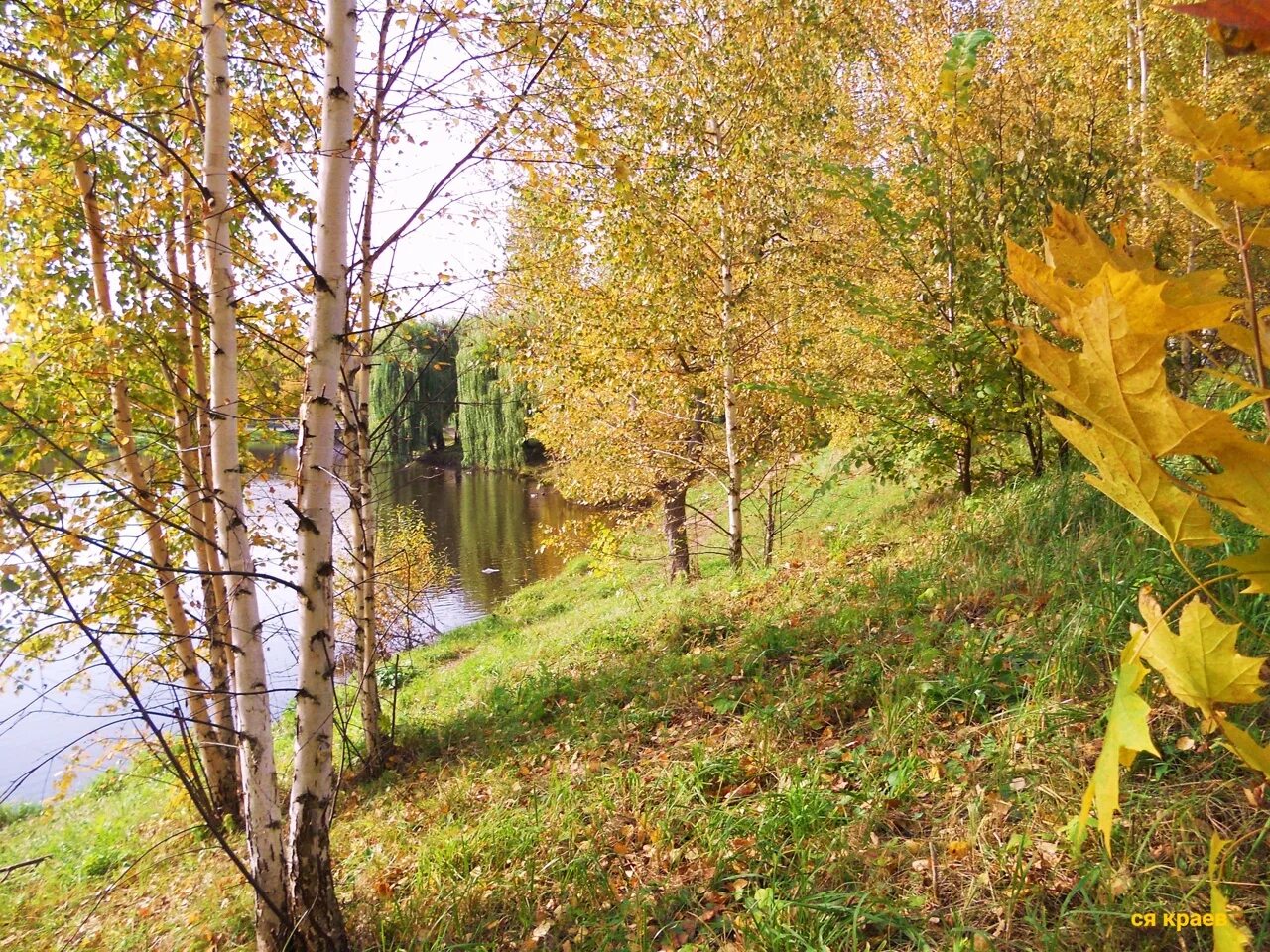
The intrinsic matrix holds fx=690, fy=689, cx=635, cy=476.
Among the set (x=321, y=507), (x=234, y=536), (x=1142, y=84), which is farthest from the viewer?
(x=1142, y=84)

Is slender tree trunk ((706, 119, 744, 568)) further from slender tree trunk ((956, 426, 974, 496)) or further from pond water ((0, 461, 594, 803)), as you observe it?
pond water ((0, 461, 594, 803))

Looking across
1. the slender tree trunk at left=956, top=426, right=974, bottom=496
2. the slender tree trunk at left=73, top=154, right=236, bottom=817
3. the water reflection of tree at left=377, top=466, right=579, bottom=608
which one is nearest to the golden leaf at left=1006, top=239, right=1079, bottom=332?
the slender tree trunk at left=956, top=426, right=974, bottom=496

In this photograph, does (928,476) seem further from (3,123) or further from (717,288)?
(3,123)

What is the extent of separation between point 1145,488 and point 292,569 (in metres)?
3.91

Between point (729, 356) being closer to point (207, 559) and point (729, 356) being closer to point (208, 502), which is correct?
point (208, 502)

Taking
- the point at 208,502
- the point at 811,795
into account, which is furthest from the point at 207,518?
the point at 811,795

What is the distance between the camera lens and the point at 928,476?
198 inches

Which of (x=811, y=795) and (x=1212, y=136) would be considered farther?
(x=811, y=795)

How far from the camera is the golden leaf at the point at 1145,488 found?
652 millimetres

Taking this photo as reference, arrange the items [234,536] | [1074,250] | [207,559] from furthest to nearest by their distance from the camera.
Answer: [207,559] → [234,536] → [1074,250]

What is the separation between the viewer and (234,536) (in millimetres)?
2924

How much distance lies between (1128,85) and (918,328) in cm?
741

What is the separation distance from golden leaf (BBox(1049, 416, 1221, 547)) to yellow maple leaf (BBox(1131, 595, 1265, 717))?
74 millimetres

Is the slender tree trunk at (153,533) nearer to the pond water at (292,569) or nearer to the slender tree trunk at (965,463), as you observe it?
the pond water at (292,569)
